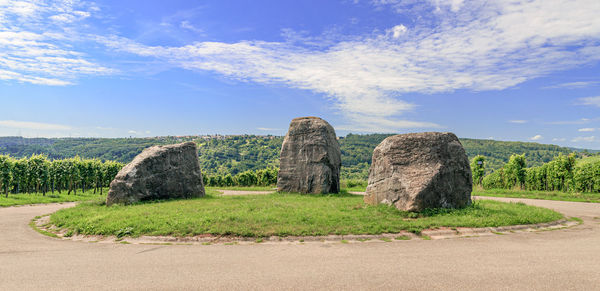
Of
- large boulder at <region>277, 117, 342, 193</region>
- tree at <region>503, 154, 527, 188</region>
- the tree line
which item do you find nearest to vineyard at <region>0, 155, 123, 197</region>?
large boulder at <region>277, 117, 342, 193</region>

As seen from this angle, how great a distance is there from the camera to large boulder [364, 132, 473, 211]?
44.2ft

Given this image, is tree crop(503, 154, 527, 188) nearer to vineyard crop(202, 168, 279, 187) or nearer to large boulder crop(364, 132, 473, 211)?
large boulder crop(364, 132, 473, 211)

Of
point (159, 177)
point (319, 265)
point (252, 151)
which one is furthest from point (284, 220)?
point (252, 151)

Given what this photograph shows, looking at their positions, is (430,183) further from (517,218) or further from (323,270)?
(323,270)

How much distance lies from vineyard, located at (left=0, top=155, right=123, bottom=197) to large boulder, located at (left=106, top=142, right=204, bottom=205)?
18.4 m

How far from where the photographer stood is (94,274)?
7.37m

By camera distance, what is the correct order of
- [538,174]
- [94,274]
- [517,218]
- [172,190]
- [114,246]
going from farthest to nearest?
1. [538,174]
2. [172,190]
3. [517,218]
4. [114,246]
5. [94,274]

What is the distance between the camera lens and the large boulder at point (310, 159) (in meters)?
23.4

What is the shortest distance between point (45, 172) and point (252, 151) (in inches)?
4611

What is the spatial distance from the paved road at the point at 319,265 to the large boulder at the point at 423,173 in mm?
3295

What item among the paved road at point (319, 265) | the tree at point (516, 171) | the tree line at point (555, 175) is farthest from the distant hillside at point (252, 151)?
the paved road at point (319, 265)

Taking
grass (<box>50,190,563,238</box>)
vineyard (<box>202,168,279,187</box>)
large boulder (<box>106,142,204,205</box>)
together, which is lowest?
vineyard (<box>202,168,279,187</box>)

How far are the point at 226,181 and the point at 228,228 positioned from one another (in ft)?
186

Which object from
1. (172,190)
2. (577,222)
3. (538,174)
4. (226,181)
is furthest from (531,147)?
(172,190)
